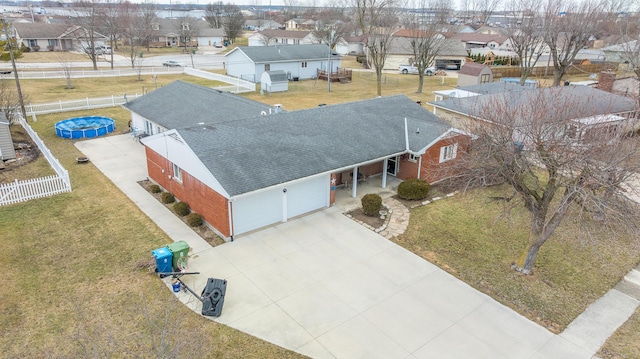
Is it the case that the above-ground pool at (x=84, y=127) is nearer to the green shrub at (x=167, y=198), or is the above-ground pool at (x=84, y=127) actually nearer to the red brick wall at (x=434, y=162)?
the green shrub at (x=167, y=198)

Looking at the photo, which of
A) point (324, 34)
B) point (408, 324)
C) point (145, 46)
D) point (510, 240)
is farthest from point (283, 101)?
point (145, 46)

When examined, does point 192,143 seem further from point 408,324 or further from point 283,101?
point 283,101

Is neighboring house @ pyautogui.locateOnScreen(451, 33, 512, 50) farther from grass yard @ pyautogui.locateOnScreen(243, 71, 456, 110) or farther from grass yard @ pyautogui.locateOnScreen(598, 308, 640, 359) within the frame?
grass yard @ pyautogui.locateOnScreen(598, 308, 640, 359)

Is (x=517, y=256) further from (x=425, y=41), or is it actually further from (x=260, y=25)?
(x=260, y=25)

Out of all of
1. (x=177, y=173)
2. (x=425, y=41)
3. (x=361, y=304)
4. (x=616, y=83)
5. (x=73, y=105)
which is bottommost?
(x=361, y=304)

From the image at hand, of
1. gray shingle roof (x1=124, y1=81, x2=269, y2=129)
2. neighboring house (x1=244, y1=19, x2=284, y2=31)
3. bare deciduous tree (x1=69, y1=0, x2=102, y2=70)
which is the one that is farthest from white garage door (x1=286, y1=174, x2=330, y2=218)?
neighboring house (x1=244, y1=19, x2=284, y2=31)

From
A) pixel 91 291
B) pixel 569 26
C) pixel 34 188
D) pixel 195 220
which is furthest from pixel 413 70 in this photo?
pixel 91 291
